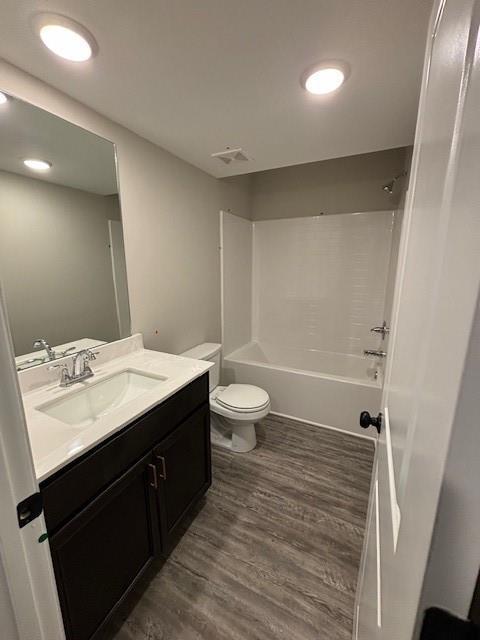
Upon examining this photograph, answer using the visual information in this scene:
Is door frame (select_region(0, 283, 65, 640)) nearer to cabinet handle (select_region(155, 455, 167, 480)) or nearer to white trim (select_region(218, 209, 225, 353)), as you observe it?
cabinet handle (select_region(155, 455, 167, 480))

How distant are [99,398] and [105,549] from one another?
24.6 inches

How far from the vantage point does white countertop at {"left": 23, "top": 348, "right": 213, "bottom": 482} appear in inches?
32.8

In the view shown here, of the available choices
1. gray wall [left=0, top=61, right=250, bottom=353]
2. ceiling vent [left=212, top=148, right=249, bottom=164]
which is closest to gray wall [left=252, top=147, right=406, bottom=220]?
gray wall [left=0, top=61, right=250, bottom=353]

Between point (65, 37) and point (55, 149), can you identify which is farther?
point (55, 149)

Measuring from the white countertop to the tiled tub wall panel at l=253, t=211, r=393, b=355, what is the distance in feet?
6.21

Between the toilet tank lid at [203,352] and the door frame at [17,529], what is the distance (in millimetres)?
1569

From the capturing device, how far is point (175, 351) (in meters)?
2.17

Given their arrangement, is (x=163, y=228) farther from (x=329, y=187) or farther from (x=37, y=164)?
(x=329, y=187)

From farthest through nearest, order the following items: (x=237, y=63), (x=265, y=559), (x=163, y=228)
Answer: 1. (x=163, y=228)
2. (x=265, y=559)
3. (x=237, y=63)

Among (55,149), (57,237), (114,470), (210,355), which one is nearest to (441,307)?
(114,470)

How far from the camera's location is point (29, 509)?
0.54 metres

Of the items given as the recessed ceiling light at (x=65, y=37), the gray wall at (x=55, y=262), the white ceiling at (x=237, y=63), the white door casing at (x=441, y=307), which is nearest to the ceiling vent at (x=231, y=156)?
the white ceiling at (x=237, y=63)

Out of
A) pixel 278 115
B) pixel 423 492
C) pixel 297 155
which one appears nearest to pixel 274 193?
pixel 297 155

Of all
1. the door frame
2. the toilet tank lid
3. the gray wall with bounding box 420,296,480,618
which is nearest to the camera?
the gray wall with bounding box 420,296,480,618
